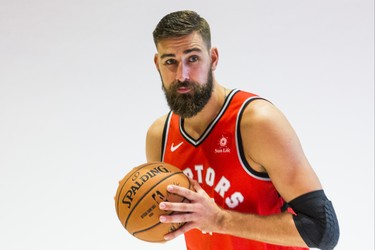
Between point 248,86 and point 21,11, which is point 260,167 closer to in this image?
point 248,86

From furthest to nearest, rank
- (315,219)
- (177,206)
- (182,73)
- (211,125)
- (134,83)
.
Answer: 1. (134,83)
2. (211,125)
3. (182,73)
4. (315,219)
5. (177,206)

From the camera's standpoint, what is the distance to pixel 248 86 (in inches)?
119

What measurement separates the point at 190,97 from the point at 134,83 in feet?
5.54

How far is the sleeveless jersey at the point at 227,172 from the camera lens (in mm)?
1391

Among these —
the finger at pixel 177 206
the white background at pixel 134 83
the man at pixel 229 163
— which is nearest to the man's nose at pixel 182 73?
the man at pixel 229 163

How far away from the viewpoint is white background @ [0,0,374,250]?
2.87 metres

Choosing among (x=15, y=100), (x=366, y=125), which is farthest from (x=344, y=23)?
(x=15, y=100)

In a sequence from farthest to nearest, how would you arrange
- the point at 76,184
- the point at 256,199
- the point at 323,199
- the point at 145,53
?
1. the point at 145,53
2. the point at 76,184
3. the point at 256,199
4. the point at 323,199

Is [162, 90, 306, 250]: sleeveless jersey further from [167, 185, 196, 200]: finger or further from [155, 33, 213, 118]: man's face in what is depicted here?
[167, 185, 196, 200]: finger

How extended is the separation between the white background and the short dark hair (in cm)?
155

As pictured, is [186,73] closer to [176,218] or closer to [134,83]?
[176,218]

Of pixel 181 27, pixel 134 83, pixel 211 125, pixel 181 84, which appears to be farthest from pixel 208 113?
pixel 134 83

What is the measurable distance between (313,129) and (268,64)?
49 centimetres

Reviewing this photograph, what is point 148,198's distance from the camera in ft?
4.05
